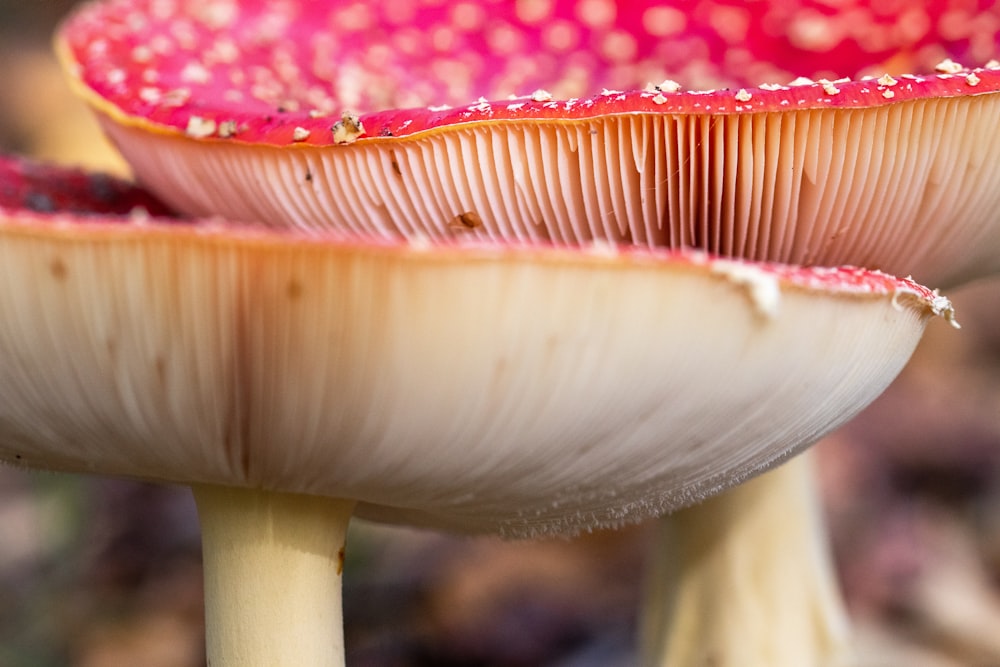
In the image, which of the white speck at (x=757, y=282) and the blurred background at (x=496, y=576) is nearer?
the white speck at (x=757, y=282)

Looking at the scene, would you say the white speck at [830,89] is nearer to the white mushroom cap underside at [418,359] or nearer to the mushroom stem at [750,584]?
the white mushroom cap underside at [418,359]

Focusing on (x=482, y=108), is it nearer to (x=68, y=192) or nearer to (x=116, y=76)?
(x=116, y=76)

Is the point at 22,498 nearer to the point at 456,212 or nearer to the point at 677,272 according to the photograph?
the point at 456,212

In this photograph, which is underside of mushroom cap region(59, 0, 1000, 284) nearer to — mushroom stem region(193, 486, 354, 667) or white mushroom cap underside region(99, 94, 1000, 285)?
white mushroom cap underside region(99, 94, 1000, 285)

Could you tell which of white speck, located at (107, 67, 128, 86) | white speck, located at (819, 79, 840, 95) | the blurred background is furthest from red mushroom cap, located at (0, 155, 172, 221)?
the blurred background

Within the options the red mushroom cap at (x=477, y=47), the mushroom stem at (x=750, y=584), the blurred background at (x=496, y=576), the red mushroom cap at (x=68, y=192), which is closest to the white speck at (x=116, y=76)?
the red mushroom cap at (x=477, y=47)

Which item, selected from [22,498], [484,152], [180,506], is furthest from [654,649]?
[22,498]
